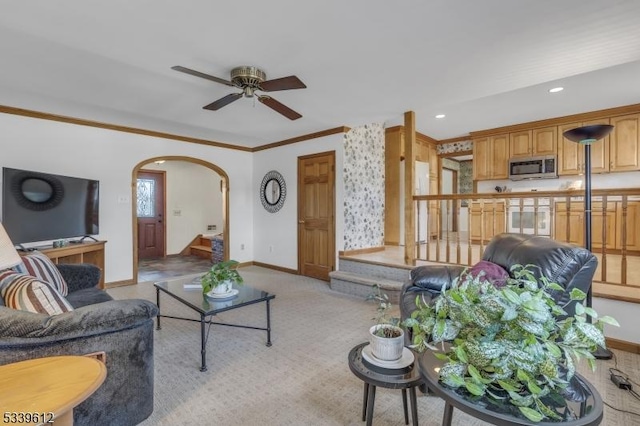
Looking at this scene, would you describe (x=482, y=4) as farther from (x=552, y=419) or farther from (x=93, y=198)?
(x=93, y=198)

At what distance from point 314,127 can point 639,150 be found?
15.5 feet

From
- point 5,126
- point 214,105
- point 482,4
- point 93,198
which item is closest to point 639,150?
point 482,4

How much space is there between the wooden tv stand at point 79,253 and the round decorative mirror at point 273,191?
2671 millimetres

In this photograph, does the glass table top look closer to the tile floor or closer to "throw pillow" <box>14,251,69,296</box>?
"throw pillow" <box>14,251,69,296</box>

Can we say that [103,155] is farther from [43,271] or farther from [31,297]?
[31,297]

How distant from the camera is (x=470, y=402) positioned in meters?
0.96

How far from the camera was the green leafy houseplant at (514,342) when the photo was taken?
0.87 metres

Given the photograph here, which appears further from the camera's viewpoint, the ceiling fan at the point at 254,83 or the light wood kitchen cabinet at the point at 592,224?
the light wood kitchen cabinet at the point at 592,224

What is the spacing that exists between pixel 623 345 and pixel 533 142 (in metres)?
3.82

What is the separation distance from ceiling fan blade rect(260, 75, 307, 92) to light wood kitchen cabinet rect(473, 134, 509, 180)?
4.68m

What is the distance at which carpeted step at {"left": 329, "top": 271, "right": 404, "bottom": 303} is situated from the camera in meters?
3.83

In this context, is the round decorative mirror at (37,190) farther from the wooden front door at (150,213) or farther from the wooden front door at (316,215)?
the wooden front door at (150,213)

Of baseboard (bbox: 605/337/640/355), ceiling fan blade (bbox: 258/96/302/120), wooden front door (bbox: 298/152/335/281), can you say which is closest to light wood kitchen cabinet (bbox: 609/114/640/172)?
baseboard (bbox: 605/337/640/355)

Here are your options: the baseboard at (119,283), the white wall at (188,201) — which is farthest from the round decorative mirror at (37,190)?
the white wall at (188,201)
